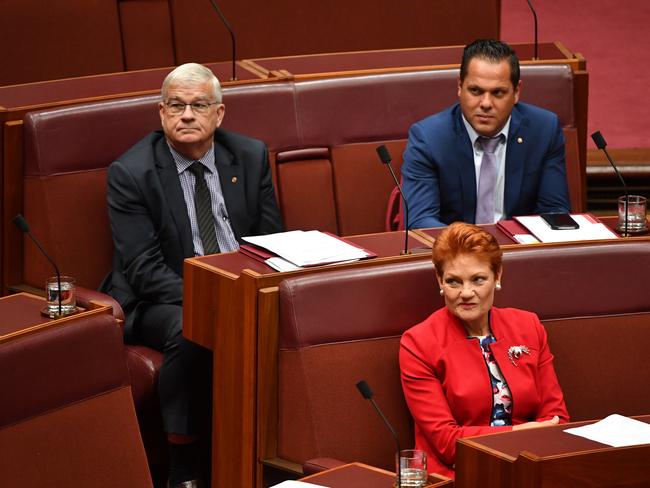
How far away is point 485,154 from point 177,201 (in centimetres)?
40

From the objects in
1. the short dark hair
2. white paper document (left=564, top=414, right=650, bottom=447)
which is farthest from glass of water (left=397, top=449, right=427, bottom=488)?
the short dark hair

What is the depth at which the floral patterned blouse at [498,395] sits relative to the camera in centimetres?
130

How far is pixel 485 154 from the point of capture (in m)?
1.70

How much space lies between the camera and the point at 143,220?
1.59 m

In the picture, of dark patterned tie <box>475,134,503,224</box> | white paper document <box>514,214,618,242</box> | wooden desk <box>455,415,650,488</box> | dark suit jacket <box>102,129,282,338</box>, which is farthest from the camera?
dark patterned tie <box>475,134,503,224</box>

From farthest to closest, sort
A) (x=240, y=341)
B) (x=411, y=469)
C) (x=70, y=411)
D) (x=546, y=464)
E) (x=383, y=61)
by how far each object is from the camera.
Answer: (x=383, y=61)
(x=240, y=341)
(x=70, y=411)
(x=411, y=469)
(x=546, y=464)

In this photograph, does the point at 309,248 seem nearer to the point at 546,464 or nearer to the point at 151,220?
the point at 151,220

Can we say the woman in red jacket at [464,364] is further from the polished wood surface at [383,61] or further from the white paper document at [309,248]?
the polished wood surface at [383,61]

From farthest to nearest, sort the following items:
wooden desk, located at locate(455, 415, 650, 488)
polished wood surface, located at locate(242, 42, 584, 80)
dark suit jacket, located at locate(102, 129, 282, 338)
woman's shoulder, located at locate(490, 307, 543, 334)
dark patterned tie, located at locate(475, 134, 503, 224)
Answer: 1. polished wood surface, located at locate(242, 42, 584, 80)
2. dark patterned tie, located at locate(475, 134, 503, 224)
3. dark suit jacket, located at locate(102, 129, 282, 338)
4. woman's shoulder, located at locate(490, 307, 543, 334)
5. wooden desk, located at locate(455, 415, 650, 488)

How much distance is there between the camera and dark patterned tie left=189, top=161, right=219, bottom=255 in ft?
5.32

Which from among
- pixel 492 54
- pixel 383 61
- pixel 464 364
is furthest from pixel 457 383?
pixel 383 61

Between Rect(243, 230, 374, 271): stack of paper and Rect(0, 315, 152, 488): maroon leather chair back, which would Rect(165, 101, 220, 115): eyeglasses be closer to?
Rect(243, 230, 374, 271): stack of paper

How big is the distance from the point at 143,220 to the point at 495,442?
0.67m

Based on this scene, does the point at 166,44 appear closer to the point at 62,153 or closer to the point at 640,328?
the point at 62,153
